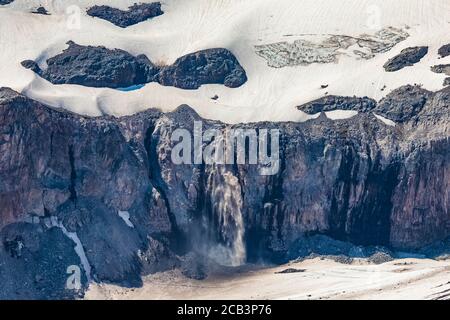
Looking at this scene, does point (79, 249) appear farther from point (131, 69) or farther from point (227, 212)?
point (131, 69)

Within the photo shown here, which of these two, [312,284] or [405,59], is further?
[405,59]

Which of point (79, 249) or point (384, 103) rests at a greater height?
point (384, 103)

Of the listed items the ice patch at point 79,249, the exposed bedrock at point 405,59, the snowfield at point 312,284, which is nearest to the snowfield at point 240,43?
the exposed bedrock at point 405,59

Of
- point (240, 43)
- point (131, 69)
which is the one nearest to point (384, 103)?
point (240, 43)

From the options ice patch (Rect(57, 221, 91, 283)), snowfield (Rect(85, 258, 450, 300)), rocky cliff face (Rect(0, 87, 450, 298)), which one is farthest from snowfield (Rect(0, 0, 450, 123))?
snowfield (Rect(85, 258, 450, 300))
